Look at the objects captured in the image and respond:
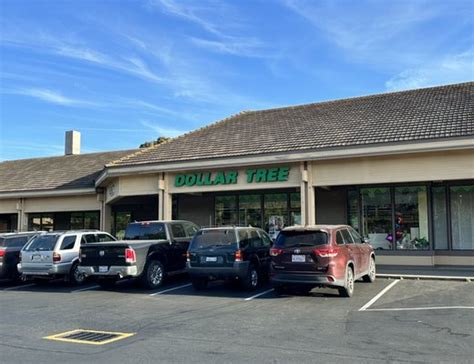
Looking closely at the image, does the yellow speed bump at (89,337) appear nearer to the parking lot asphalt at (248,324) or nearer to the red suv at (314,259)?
the parking lot asphalt at (248,324)

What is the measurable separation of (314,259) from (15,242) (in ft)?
33.6

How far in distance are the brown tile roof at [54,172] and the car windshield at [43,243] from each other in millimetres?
8013

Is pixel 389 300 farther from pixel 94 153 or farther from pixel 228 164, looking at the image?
pixel 94 153

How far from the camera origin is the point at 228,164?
1709cm

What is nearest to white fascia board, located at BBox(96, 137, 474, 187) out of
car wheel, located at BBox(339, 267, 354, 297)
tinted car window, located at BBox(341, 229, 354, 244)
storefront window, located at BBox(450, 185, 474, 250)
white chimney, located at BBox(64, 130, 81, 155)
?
storefront window, located at BBox(450, 185, 474, 250)

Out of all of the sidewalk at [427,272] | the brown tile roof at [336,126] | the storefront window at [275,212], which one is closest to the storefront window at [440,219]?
the sidewalk at [427,272]

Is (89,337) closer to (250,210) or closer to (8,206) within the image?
(250,210)

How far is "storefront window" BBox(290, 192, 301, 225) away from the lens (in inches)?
752

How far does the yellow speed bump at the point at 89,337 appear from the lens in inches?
306

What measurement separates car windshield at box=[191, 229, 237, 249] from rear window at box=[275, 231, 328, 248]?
1394mm

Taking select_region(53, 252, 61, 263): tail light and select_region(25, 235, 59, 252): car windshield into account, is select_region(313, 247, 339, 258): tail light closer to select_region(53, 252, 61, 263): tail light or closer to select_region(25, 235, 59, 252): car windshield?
select_region(53, 252, 61, 263): tail light

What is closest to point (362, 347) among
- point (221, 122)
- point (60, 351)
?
point (60, 351)

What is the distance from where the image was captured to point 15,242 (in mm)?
16234

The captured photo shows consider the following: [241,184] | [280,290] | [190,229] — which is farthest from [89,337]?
[241,184]
